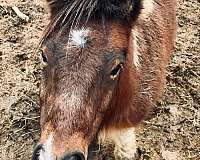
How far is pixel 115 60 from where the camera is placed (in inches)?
116

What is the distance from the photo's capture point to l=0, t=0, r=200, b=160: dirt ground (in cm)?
426

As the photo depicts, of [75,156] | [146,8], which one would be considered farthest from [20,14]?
[75,156]

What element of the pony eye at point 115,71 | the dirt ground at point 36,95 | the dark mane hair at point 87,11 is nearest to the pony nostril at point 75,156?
the pony eye at point 115,71

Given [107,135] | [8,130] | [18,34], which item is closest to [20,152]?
[8,130]

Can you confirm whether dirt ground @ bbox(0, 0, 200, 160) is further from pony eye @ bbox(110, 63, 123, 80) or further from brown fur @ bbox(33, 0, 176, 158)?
pony eye @ bbox(110, 63, 123, 80)

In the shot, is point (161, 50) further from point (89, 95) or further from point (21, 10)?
point (21, 10)

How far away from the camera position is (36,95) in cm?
456

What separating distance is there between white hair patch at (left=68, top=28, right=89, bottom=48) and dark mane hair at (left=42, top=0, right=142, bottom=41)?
6cm

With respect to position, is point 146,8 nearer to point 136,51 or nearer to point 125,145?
point 136,51

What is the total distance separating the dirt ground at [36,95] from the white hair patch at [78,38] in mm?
1370

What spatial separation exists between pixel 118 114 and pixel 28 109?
1.26 metres

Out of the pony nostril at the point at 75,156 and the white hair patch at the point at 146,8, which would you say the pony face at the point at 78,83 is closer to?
the pony nostril at the point at 75,156

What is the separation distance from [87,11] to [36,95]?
1767 millimetres

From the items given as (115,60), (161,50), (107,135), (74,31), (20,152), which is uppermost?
(74,31)
